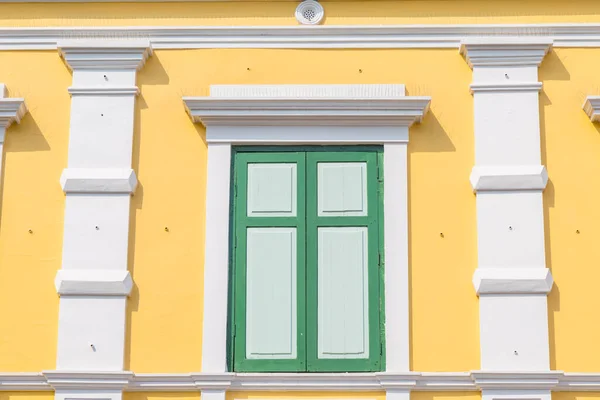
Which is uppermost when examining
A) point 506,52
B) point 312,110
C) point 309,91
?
point 506,52

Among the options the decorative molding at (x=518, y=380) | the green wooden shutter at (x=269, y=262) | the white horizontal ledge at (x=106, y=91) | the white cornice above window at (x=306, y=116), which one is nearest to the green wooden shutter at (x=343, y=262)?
the green wooden shutter at (x=269, y=262)

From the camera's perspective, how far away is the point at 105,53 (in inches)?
477

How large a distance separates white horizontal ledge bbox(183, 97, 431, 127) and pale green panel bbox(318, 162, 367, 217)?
0.42m

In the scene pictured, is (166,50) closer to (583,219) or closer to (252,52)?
(252,52)

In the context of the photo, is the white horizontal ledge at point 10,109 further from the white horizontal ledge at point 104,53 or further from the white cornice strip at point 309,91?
the white cornice strip at point 309,91

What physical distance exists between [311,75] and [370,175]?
3.65ft

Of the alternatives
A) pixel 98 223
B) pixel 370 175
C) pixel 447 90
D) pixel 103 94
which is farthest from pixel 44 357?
pixel 447 90

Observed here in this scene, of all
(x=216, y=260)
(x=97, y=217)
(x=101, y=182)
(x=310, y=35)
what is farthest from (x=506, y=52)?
(x=97, y=217)

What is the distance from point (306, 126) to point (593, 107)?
Answer: 8.48 ft

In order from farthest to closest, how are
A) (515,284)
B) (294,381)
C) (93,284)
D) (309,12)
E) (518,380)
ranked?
(309,12)
(93,284)
(515,284)
(294,381)
(518,380)

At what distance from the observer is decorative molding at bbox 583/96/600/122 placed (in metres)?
11.8

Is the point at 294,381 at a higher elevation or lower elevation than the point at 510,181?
lower

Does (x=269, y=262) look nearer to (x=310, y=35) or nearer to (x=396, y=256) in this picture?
(x=396, y=256)

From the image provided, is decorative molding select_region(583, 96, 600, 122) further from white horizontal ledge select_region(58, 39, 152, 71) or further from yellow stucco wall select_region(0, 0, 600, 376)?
A: white horizontal ledge select_region(58, 39, 152, 71)
